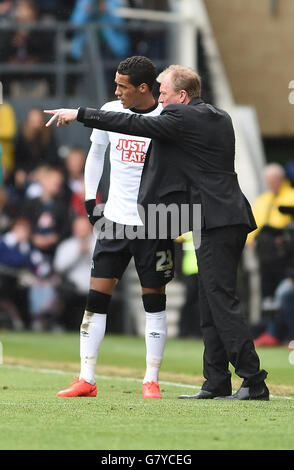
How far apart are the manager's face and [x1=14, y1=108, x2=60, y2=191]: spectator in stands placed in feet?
33.7

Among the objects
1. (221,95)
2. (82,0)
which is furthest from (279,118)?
(82,0)

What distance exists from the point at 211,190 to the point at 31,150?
11.2 meters

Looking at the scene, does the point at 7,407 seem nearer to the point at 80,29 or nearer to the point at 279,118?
the point at 80,29

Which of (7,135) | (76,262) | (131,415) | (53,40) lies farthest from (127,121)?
(53,40)

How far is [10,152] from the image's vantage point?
1936 cm

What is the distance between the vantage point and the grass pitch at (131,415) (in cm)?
625

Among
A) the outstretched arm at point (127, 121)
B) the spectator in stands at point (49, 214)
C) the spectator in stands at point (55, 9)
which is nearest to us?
the outstretched arm at point (127, 121)

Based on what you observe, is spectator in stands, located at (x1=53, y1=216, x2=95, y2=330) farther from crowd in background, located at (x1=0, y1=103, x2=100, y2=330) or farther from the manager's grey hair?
the manager's grey hair

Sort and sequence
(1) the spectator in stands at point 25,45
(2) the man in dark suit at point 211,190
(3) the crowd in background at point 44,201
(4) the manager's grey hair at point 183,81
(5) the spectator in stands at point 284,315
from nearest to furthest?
(2) the man in dark suit at point 211,190
(4) the manager's grey hair at point 183,81
(5) the spectator in stands at point 284,315
(3) the crowd in background at point 44,201
(1) the spectator in stands at point 25,45

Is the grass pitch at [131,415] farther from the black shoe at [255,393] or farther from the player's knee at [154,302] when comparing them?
the player's knee at [154,302]

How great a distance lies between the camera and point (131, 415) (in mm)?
7410

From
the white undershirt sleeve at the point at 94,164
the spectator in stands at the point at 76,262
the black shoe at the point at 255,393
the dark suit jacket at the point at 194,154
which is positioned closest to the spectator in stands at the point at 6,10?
the spectator in stands at the point at 76,262

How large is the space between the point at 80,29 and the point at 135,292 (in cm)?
390

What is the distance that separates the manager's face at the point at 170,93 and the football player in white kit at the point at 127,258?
7.6 inches
